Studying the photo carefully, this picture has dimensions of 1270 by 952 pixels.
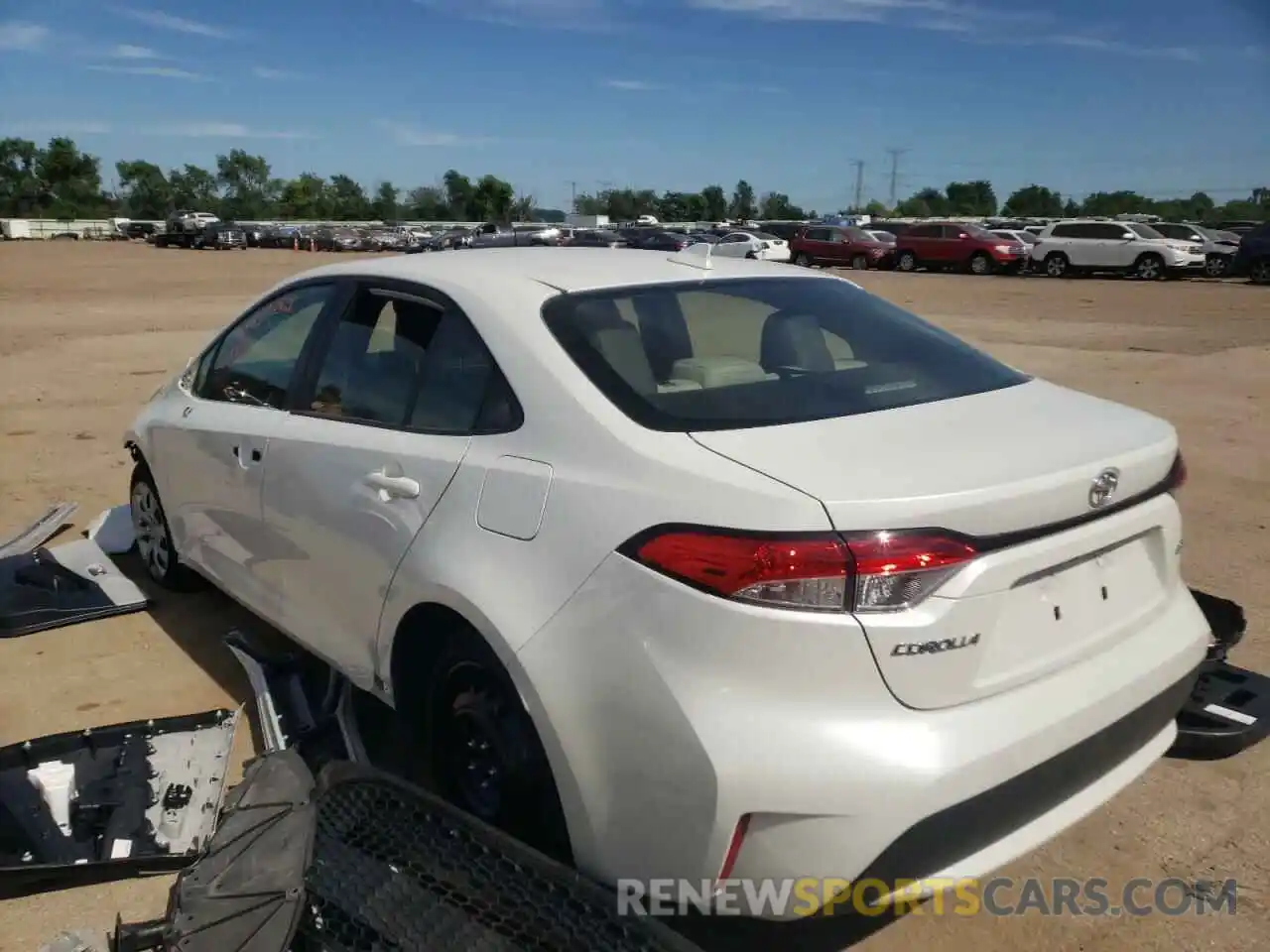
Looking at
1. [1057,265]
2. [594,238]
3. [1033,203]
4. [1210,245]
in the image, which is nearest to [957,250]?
[1057,265]

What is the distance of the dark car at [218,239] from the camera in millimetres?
56938

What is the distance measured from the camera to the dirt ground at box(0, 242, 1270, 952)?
2740mm

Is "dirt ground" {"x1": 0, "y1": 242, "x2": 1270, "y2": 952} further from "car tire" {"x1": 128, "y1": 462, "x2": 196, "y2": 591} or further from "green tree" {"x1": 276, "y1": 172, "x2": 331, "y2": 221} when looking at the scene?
"green tree" {"x1": 276, "y1": 172, "x2": 331, "y2": 221}

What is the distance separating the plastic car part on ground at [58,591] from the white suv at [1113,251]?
101 ft

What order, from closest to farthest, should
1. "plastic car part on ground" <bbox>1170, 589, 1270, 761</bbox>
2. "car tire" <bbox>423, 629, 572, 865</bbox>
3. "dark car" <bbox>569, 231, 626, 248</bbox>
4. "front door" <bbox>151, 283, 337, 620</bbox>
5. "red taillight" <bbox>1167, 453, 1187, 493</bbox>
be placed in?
1. "car tire" <bbox>423, 629, 572, 865</bbox>
2. "red taillight" <bbox>1167, 453, 1187, 493</bbox>
3. "plastic car part on ground" <bbox>1170, 589, 1270, 761</bbox>
4. "front door" <bbox>151, 283, 337, 620</bbox>
5. "dark car" <bbox>569, 231, 626, 248</bbox>

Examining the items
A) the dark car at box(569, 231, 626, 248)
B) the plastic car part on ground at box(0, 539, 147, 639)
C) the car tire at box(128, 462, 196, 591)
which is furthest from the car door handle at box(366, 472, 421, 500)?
the dark car at box(569, 231, 626, 248)

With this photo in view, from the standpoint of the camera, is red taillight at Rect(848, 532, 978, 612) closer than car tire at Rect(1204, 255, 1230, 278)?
Yes

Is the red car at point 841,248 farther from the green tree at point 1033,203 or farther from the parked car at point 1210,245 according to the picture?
the green tree at point 1033,203

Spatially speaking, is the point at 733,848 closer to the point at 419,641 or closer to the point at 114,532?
the point at 419,641

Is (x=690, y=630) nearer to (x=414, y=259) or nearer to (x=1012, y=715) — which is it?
(x=1012, y=715)

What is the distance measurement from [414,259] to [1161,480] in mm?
2359

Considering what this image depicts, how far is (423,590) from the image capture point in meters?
2.69

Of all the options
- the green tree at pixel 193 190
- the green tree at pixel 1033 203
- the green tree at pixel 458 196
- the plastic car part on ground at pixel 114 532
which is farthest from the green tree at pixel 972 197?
the plastic car part on ground at pixel 114 532

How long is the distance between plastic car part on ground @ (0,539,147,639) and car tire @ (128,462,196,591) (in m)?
0.13
